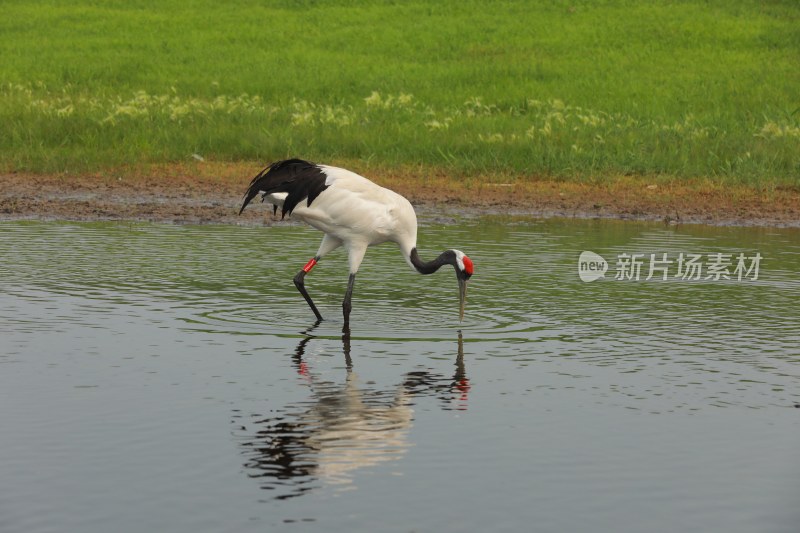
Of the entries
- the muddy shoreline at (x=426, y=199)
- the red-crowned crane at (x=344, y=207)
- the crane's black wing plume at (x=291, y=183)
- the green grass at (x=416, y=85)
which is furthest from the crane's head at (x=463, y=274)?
the green grass at (x=416, y=85)

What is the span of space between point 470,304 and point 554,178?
9038 millimetres

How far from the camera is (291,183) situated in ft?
37.6

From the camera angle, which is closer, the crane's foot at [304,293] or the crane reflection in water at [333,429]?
the crane reflection in water at [333,429]

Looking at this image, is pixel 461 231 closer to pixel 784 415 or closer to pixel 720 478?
pixel 784 415

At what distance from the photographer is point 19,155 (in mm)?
21109

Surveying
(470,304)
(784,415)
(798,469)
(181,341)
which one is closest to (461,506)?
(798,469)

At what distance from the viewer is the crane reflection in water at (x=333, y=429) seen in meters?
6.75

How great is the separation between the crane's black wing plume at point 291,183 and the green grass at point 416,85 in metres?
9.25

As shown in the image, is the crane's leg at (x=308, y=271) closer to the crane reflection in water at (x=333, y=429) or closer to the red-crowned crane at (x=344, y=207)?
the red-crowned crane at (x=344, y=207)

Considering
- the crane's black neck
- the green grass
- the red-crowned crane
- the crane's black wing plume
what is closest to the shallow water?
the crane's black neck

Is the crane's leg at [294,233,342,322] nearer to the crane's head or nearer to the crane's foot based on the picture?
the crane's foot

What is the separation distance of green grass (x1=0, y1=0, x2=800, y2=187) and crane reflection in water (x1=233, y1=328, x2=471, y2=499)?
12.3 m

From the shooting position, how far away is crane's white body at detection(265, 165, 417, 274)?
37.2 ft

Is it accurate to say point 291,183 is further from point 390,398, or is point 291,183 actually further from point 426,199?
point 426,199
